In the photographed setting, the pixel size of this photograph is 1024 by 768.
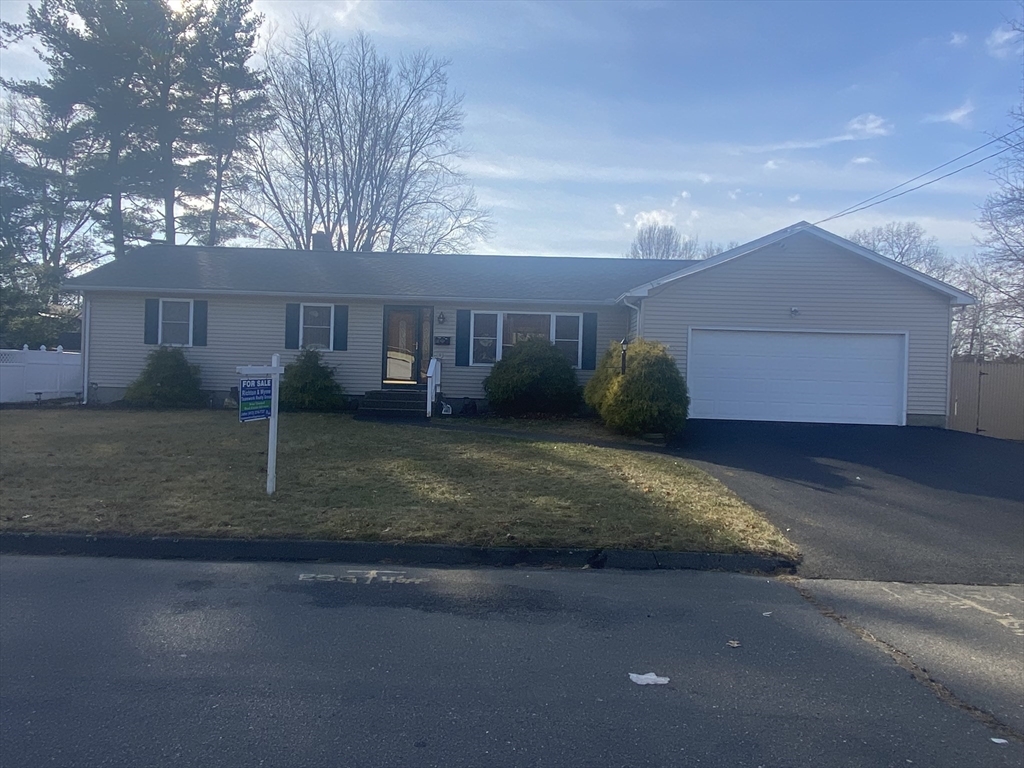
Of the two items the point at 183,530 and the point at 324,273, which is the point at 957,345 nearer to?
the point at 324,273

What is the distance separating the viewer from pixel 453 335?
19.5m

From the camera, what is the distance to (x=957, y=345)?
40.1 metres

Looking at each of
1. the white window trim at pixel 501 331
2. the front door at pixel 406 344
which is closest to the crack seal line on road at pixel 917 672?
the white window trim at pixel 501 331

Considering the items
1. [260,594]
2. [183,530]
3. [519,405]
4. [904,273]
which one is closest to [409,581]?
[260,594]

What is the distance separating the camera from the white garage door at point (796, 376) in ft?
56.0

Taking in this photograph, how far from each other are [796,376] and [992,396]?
5223mm

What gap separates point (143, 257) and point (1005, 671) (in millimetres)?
22633

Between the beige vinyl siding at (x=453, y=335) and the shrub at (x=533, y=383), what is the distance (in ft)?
4.33

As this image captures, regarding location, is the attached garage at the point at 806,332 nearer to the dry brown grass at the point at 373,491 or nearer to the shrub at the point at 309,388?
the dry brown grass at the point at 373,491

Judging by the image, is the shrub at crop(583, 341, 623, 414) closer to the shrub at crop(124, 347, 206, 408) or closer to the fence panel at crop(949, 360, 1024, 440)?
the fence panel at crop(949, 360, 1024, 440)

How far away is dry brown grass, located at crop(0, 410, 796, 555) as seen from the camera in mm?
7758

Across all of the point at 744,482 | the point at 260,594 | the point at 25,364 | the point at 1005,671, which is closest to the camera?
the point at 1005,671

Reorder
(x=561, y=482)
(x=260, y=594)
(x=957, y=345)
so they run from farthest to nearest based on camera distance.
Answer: (x=957, y=345) < (x=561, y=482) < (x=260, y=594)

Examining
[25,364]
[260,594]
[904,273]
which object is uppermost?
[904,273]
